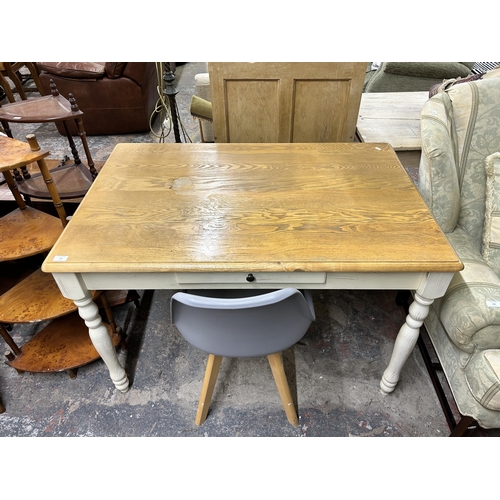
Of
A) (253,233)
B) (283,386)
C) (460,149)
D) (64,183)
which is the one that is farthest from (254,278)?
(64,183)

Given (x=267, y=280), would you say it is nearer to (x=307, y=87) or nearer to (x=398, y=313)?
(x=398, y=313)

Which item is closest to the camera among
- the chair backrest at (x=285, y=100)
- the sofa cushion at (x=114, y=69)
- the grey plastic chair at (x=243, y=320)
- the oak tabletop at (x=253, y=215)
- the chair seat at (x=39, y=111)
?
the grey plastic chair at (x=243, y=320)

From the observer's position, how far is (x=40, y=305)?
1487 millimetres

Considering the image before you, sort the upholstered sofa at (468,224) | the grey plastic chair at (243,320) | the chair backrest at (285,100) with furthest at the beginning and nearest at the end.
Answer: the chair backrest at (285,100), the upholstered sofa at (468,224), the grey plastic chair at (243,320)

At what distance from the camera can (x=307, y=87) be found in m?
1.85

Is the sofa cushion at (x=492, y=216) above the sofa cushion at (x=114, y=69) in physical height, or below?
below

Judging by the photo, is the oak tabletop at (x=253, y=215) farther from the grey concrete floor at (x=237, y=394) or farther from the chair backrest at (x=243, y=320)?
the grey concrete floor at (x=237, y=394)

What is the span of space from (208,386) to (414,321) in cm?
78

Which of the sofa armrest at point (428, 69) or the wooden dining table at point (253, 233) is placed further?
the sofa armrest at point (428, 69)

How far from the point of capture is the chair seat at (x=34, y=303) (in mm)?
1443

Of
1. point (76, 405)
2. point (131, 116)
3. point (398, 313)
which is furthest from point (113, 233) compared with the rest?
point (131, 116)

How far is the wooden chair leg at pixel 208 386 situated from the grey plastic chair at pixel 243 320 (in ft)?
0.65

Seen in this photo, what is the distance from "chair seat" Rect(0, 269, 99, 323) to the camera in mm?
1443

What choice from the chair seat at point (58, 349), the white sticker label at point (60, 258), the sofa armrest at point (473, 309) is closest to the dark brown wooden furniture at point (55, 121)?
the chair seat at point (58, 349)
